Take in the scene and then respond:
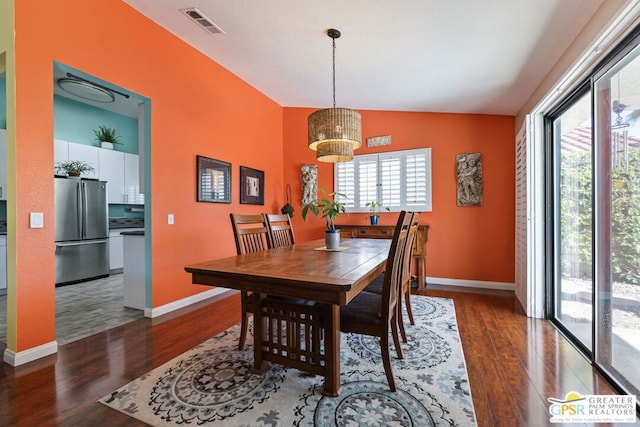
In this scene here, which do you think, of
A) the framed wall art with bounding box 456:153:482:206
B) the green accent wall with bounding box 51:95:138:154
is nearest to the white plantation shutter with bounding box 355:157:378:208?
the framed wall art with bounding box 456:153:482:206

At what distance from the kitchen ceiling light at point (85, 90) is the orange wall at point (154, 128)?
4.80 feet

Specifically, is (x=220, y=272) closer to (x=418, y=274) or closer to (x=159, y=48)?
(x=159, y=48)

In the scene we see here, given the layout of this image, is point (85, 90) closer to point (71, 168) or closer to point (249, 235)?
point (71, 168)

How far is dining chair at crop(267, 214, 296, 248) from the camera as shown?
2693mm

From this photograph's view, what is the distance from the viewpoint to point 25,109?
1979mm

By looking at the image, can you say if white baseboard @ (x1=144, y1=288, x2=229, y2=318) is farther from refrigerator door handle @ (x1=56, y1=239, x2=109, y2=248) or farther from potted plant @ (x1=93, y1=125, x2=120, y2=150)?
potted plant @ (x1=93, y1=125, x2=120, y2=150)

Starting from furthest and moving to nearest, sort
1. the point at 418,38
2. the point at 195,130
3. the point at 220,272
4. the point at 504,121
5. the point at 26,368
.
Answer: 1. the point at 504,121
2. the point at 195,130
3. the point at 418,38
4. the point at 26,368
5. the point at 220,272

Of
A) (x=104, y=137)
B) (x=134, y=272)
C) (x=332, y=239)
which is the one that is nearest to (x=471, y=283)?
(x=332, y=239)

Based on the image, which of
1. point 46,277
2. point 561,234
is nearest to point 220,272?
point 46,277

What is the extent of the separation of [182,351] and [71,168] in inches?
152

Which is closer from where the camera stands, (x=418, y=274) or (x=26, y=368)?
(x=26, y=368)

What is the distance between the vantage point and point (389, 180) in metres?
4.44

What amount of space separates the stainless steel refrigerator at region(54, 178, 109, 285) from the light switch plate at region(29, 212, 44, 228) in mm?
2561

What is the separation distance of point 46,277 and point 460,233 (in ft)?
14.6
